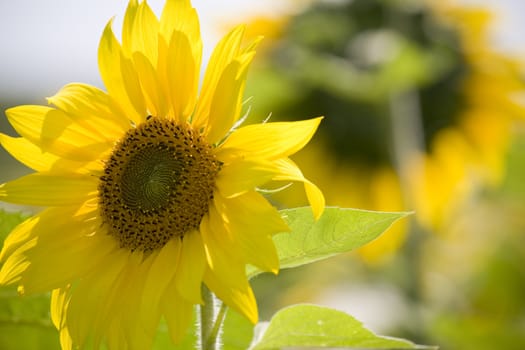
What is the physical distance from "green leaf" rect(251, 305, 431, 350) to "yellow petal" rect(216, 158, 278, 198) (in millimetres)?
112

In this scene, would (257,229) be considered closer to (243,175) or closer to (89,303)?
(243,175)

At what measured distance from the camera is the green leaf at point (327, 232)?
2.40 feet

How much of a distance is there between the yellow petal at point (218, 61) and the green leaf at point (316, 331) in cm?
21

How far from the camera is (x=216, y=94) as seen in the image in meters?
0.80

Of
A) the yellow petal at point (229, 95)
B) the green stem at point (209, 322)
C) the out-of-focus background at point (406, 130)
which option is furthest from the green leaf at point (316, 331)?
the out-of-focus background at point (406, 130)

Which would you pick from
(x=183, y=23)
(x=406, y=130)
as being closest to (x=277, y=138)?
(x=183, y=23)

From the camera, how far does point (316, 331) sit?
2.44ft

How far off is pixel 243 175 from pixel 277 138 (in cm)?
4

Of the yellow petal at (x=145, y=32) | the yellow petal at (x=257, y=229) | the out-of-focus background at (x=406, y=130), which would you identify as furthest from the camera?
the out-of-focus background at (x=406, y=130)

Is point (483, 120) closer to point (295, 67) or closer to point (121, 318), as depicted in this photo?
point (295, 67)

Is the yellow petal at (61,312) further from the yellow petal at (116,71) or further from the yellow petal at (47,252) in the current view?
the yellow petal at (116,71)

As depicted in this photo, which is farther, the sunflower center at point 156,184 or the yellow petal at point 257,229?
the sunflower center at point 156,184

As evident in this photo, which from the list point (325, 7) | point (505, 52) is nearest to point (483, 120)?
point (505, 52)

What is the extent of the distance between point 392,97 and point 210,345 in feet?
5.16
